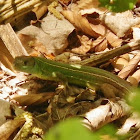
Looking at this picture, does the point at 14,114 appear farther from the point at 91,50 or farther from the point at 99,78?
the point at 91,50

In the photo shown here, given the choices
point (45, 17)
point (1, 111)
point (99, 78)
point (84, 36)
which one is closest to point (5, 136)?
point (1, 111)

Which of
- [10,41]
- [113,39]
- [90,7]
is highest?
[10,41]

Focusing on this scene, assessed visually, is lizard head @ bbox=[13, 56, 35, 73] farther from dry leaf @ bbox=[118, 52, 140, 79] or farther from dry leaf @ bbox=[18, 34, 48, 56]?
dry leaf @ bbox=[118, 52, 140, 79]

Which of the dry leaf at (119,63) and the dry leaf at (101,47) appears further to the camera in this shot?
the dry leaf at (101,47)

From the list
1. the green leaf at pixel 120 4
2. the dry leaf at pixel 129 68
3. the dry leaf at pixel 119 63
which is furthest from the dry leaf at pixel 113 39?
the green leaf at pixel 120 4

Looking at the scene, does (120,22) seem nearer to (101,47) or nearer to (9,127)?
(101,47)

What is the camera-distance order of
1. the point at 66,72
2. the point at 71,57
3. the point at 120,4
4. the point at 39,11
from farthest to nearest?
the point at 39,11 → the point at 71,57 → the point at 66,72 → the point at 120,4

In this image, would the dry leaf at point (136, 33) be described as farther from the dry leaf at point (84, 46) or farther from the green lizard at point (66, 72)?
the green lizard at point (66, 72)

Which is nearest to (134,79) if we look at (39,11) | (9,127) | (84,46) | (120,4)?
(84,46)
